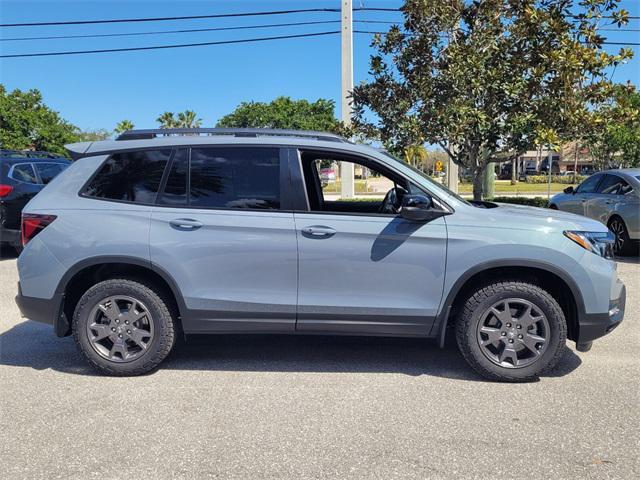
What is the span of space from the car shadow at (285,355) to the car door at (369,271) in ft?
1.73

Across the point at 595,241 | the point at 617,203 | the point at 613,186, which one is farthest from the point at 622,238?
the point at 595,241

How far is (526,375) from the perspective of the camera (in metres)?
4.00

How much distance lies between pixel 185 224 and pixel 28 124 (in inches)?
1691

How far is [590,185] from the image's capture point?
10.2m

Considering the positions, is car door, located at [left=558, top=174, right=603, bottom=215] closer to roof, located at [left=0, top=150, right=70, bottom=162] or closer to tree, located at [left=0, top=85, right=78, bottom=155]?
roof, located at [left=0, top=150, right=70, bottom=162]

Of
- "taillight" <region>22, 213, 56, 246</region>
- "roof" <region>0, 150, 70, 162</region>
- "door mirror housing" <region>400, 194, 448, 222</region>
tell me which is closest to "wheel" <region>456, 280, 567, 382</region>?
"door mirror housing" <region>400, 194, 448, 222</region>

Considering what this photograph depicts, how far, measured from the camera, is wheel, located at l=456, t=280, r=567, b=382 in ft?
12.9

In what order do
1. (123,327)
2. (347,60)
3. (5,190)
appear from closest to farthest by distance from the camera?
(123,327)
(5,190)
(347,60)

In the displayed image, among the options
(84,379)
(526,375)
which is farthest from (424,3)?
(84,379)

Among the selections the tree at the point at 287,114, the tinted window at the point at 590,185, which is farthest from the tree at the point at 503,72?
the tree at the point at 287,114

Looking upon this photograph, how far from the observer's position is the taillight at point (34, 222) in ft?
13.7

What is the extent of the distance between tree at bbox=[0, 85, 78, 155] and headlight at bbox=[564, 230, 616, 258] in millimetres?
40607

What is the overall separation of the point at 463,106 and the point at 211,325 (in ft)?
24.6

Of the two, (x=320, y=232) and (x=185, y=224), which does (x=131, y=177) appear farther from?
(x=320, y=232)
